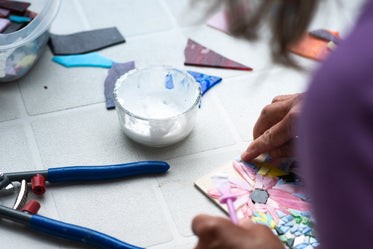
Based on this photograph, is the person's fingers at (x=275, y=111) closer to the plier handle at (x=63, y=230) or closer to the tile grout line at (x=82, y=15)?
the plier handle at (x=63, y=230)

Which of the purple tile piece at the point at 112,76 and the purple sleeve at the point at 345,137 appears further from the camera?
the purple tile piece at the point at 112,76

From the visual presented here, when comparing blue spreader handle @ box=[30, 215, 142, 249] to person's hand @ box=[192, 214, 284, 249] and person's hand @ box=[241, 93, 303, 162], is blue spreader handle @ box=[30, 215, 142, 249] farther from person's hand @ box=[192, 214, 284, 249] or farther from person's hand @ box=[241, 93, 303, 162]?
person's hand @ box=[241, 93, 303, 162]

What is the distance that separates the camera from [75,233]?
0.63 m

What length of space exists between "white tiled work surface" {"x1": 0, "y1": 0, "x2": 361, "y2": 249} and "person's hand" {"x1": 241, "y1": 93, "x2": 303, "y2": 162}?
0.04m

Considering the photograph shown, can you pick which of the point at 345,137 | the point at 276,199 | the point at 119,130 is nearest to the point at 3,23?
the point at 119,130

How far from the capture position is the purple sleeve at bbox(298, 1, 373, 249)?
31cm

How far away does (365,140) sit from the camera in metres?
0.31

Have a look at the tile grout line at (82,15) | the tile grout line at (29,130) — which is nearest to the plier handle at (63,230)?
the tile grout line at (29,130)

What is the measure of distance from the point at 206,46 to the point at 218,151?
0.91 feet

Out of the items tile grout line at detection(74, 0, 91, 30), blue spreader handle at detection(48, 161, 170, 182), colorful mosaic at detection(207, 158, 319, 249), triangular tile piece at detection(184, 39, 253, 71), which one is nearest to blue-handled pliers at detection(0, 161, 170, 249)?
blue spreader handle at detection(48, 161, 170, 182)

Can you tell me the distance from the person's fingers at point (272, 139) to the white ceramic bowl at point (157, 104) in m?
0.11

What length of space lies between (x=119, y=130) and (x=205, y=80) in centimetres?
19

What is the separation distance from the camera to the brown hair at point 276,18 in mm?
408

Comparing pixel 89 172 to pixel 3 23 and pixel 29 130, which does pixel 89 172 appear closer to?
pixel 29 130
